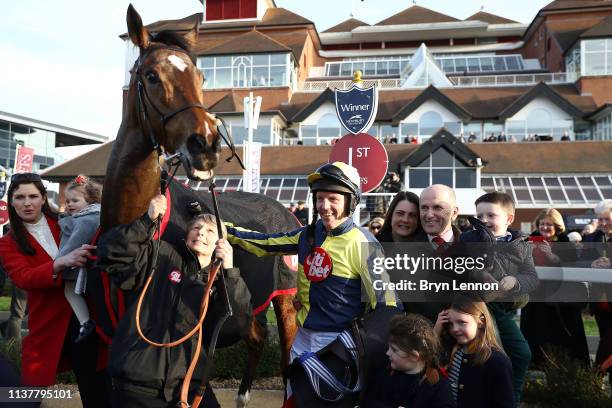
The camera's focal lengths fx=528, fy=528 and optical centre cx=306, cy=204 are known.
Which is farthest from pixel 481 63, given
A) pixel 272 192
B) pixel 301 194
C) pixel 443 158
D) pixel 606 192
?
pixel 272 192

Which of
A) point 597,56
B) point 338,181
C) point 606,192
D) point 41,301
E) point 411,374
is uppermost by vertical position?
point 597,56

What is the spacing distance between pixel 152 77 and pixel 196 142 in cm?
53

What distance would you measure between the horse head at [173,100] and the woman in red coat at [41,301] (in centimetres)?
110

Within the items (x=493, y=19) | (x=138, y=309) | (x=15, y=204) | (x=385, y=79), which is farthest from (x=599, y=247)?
(x=493, y=19)

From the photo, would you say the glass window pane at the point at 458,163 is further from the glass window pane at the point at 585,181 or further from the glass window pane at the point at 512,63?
the glass window pane at the point at 512,63

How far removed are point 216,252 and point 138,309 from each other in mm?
468

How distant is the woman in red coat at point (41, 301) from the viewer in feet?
10.5

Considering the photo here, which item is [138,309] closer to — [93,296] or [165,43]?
[93,296]

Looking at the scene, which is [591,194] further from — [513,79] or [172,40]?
[172,40]

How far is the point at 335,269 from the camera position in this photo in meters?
2.62

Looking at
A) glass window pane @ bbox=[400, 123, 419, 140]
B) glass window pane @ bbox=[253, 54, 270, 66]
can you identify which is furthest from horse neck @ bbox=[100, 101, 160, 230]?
glass window pane @ bbox=[253, 54, 270, 66]

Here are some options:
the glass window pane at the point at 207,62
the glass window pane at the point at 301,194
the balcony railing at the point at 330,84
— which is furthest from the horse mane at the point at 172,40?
the glass window pane at the point at 207,62

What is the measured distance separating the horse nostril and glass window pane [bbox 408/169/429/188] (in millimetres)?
23243

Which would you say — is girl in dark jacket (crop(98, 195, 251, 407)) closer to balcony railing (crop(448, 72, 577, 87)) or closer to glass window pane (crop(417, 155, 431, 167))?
glass window pane (crop(417, 155, 431, 167))
